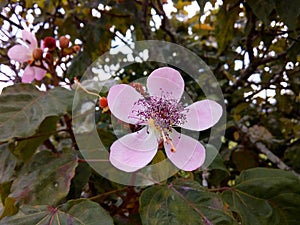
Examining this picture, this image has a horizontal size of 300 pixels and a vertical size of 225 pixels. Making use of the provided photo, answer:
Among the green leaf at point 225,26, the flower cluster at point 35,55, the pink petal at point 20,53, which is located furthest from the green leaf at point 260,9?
the pink petal at point 20,53

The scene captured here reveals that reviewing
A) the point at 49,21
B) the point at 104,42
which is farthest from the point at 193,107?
the point at 49,21

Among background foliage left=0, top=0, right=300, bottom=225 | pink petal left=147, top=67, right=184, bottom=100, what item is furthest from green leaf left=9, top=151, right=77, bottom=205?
pink petal left=147, top=67, right=184, bottom=100

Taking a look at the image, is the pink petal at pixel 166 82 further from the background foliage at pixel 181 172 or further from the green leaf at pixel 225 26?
the green leaf at pixel 225 26

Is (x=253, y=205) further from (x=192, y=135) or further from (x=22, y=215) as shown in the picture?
(x=22, y=215)

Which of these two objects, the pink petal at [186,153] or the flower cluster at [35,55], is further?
the flower cluster at [35,55]

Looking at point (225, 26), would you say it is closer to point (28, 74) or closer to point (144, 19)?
point (144, 19)

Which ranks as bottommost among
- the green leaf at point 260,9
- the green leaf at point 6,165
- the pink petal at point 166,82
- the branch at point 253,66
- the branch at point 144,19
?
the green leaf at point 6,165
